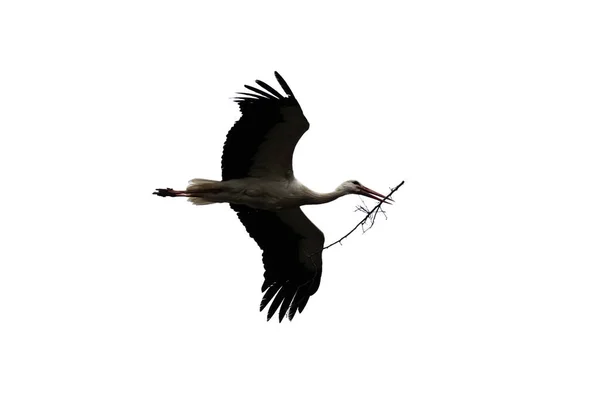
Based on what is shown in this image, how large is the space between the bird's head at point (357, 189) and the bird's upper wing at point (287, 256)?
0.65 metres

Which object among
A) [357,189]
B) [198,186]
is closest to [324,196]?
[357,189]

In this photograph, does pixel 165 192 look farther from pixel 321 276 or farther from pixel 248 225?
pixel 321 276

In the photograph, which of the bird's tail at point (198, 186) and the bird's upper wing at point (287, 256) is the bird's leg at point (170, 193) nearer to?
the bird's tail at point (198, 186)

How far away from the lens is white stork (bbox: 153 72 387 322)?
495 inches

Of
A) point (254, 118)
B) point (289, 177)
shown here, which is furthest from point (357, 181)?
point (254, 118)

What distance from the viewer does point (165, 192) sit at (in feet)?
43.4

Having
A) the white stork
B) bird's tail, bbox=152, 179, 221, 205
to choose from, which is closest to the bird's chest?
the white stork

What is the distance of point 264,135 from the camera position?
12797 mm

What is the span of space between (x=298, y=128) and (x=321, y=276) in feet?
8.27

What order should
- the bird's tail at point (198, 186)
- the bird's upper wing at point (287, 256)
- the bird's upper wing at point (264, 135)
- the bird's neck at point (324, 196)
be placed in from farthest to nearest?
1. the bird's upper wing at point (287, 256)
2. the bird's neck at point (324, 196)
3. the bird's tail at point (198, 186)
4. the bird's upper wing at point (264, 135)

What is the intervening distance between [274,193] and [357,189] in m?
1.21

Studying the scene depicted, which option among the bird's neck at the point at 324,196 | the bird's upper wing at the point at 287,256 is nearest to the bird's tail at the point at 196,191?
the bird's upper wing at the point at 287,256

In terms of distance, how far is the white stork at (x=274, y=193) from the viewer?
12570mm

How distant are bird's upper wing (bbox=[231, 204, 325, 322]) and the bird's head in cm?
65
